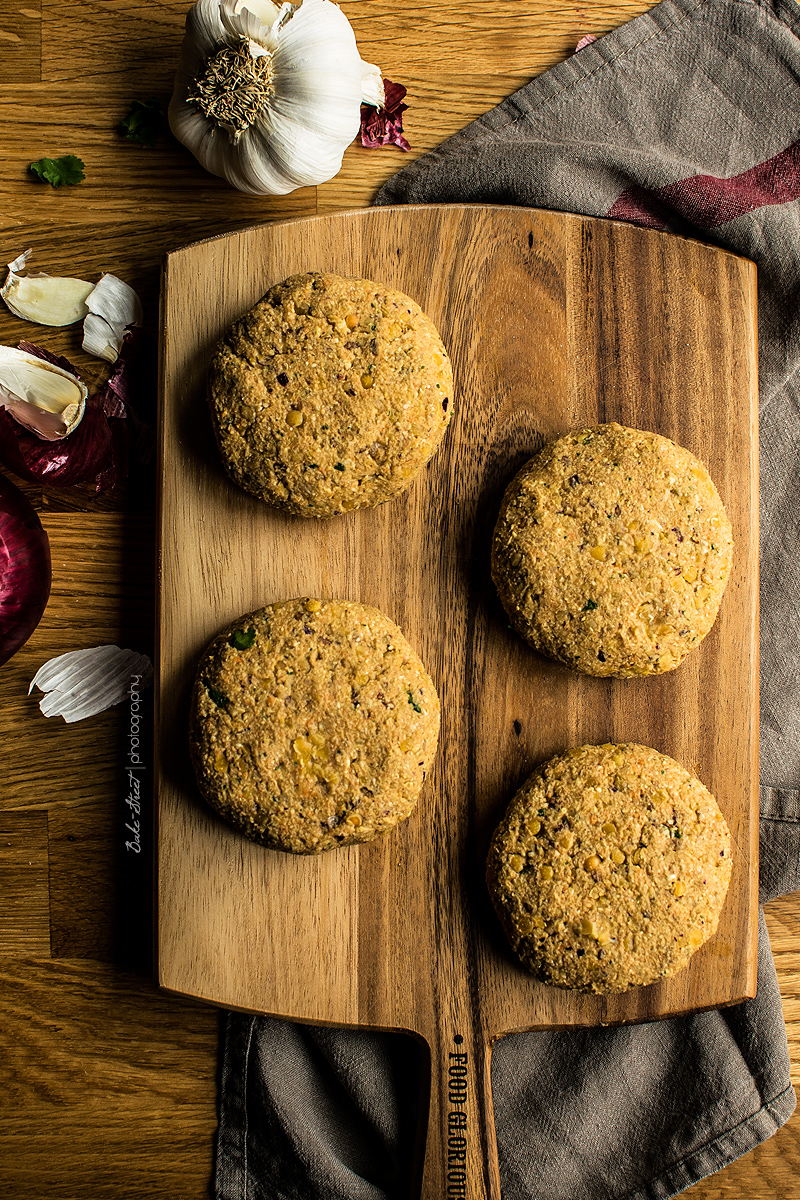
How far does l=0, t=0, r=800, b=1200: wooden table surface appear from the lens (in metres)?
1.72

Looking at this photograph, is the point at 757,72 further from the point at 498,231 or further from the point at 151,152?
the point at 151,152

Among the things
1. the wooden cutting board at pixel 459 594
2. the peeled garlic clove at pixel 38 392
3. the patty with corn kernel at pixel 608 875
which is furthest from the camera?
the peeled garlic clove at pixel 38 392

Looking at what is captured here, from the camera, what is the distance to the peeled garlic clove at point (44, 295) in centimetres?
172

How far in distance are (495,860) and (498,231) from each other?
3.88ft

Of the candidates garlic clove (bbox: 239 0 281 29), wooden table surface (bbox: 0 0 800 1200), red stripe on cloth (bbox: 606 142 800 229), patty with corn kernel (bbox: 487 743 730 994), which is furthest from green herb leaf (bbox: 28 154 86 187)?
patty with corn kernel (bbox: 487 743 730 994)

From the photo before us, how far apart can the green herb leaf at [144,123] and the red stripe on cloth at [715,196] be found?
944 mm

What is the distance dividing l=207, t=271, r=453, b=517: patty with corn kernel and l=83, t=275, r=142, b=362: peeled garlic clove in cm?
36

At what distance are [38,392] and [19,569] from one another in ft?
1.26

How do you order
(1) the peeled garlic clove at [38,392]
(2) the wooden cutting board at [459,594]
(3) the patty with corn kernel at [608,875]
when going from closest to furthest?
(3) the patty with corn kernel at [608,875], (2) the wooden cutting board at [459,594], (1) the peeled garlic clove at [38,392]

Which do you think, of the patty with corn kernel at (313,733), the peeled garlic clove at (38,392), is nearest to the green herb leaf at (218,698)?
the patty with corn kernel at (313,733)

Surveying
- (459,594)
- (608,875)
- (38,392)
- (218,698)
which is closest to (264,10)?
(38,392)

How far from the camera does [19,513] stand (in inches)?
64.4

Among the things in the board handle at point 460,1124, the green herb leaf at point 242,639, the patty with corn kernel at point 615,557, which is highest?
the patty with corn kernel at point 615,557

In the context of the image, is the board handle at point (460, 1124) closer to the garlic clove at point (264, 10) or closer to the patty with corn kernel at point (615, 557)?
the patty with corn kernel at point (615, 557)
